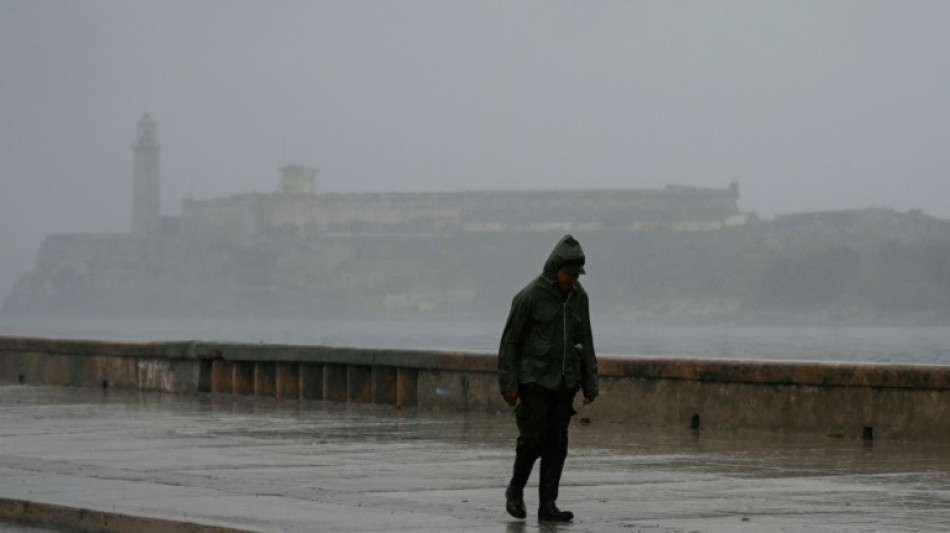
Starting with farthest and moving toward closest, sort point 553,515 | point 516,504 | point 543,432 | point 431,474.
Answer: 1. point 431,474
2. point 543,432
3. point 516,504
4. point 553,515

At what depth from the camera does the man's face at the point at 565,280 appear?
909 centimetres

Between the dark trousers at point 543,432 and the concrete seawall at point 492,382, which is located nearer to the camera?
the dark trousers at point 543,432

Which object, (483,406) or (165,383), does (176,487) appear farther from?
(165,383)

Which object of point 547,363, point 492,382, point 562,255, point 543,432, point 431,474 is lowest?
point 431,474

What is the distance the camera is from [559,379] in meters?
9.16

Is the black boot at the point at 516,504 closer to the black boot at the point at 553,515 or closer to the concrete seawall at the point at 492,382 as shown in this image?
the black boot at the point at 553,515

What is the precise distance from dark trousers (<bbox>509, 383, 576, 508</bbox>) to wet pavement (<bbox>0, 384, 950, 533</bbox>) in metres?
0.23

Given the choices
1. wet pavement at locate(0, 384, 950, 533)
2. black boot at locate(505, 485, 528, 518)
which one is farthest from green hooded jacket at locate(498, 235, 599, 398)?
wet pavement at locate(0, 384, 950, 533)

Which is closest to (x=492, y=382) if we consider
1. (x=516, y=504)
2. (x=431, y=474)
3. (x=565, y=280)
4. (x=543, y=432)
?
(x=431, y=474)

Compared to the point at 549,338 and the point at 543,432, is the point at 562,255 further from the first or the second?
the point at 543,432

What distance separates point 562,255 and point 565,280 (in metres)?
0.14

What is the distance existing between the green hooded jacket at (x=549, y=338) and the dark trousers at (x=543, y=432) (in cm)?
8

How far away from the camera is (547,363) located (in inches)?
361

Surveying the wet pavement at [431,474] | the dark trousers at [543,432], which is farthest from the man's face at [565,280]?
the wet pavement at [431,474]
